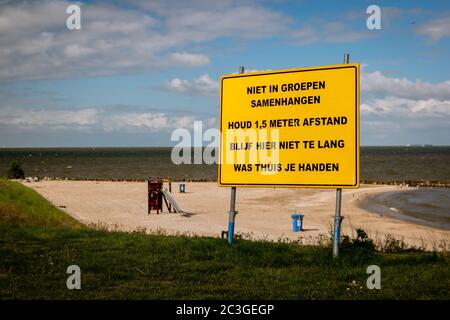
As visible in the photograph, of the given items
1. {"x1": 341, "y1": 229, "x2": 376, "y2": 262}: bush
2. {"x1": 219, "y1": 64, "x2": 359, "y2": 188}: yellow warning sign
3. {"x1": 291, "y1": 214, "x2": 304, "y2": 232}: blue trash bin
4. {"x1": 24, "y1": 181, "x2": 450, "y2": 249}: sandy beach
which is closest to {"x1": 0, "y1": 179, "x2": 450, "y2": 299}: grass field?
{"x1": 341, "y1": 229, "x2": 376, "y2": 262}: bush

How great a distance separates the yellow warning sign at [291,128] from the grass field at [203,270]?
59.1 inches

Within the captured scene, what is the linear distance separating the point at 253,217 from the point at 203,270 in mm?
20476

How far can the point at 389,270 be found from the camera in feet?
25.5

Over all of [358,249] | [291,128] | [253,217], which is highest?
[291,128]

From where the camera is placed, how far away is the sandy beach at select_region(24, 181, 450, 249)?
2144 cm

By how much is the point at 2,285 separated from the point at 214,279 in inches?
125

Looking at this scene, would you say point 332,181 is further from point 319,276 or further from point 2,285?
point 2,285

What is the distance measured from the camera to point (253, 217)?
92.6 ft

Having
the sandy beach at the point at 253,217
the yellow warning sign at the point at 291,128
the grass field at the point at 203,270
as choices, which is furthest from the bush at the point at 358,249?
the sandy beach at the point at 253,217

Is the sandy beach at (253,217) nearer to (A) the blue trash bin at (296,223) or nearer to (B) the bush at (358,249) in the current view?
(A) the blue trash bin at (296,223)

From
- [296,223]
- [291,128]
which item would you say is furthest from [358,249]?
[296,223]

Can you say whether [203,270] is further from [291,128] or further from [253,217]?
[253,217]

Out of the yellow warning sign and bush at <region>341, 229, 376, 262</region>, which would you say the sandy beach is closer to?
bush at <region>341, 229, 376, 262</region>

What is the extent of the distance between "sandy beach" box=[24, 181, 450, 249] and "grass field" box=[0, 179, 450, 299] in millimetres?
5939
